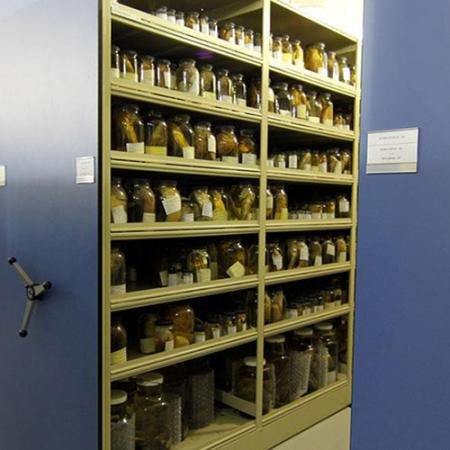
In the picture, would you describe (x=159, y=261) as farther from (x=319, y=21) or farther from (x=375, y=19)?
(x=319, y=21)

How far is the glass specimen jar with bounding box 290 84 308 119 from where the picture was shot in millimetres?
2592

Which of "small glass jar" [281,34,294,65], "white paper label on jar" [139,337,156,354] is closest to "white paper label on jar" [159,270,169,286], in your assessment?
"white paper label on jar" [139,337,156,354]

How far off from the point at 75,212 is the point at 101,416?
0.75m

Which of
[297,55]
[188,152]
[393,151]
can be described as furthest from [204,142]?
[393,151]

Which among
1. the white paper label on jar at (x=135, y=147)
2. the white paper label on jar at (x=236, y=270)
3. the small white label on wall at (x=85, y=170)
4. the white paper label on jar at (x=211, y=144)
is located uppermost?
the white paper label on jar at (x=211, y=144)

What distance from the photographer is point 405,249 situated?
117 cm

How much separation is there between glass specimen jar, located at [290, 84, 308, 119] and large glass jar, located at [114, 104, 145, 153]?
1.06 m

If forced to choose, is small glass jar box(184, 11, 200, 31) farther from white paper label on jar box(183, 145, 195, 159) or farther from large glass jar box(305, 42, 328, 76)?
large glass jar box(305, 42, 328, 76)

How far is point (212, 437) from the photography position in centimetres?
220

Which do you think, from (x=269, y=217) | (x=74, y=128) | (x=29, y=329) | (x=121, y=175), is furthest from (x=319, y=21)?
(x=29, y=329)

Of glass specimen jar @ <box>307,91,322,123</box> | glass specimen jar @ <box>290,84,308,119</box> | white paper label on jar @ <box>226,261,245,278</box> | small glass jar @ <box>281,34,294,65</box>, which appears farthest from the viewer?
glass specimen jar @ <box>307,91,322,123</box>

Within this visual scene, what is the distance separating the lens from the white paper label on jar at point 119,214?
1742mm

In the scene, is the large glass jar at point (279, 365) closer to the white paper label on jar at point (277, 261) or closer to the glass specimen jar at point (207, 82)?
the white paper label on jar at point (277, 261)

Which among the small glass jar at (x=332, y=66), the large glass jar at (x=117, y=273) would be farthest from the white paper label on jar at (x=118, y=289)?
the small glass jar at (x=332, y=66)
